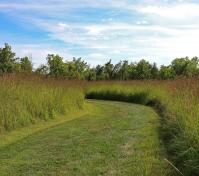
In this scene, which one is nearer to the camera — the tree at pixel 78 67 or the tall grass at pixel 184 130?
the tall grass at pixel 184 130

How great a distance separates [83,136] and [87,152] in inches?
82.8

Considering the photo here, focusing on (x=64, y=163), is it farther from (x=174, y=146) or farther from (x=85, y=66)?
(x=85, y=66)

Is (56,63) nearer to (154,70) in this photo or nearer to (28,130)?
(154,70)

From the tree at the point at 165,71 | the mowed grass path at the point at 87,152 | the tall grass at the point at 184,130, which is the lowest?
the mowed grass path at the point at 87,152

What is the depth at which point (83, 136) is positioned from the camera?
11.3m

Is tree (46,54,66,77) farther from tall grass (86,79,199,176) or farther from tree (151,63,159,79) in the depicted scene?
tall grass (86,79,199,176)

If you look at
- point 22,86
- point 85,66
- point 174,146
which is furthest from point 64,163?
point 85,66

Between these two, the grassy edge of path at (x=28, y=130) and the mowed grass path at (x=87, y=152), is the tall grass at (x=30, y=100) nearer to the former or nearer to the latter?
the grassy edge of path at (x=28, y=130)

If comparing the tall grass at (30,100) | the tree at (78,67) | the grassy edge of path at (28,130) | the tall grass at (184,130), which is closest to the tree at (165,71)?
the tree at (78,67)

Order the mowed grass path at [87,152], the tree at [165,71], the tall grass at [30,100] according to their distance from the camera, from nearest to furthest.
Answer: the mowed grass path at [87,152]
the tall grass at [30,100]
the tree at [165,71]

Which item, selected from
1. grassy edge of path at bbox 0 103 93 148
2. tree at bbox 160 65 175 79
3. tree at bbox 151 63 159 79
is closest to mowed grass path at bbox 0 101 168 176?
grassy edge of path at bbox 0 103 93 148

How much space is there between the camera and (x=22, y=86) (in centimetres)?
1427

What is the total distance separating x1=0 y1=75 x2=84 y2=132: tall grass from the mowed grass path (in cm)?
89

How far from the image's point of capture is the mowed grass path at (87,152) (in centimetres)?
772
